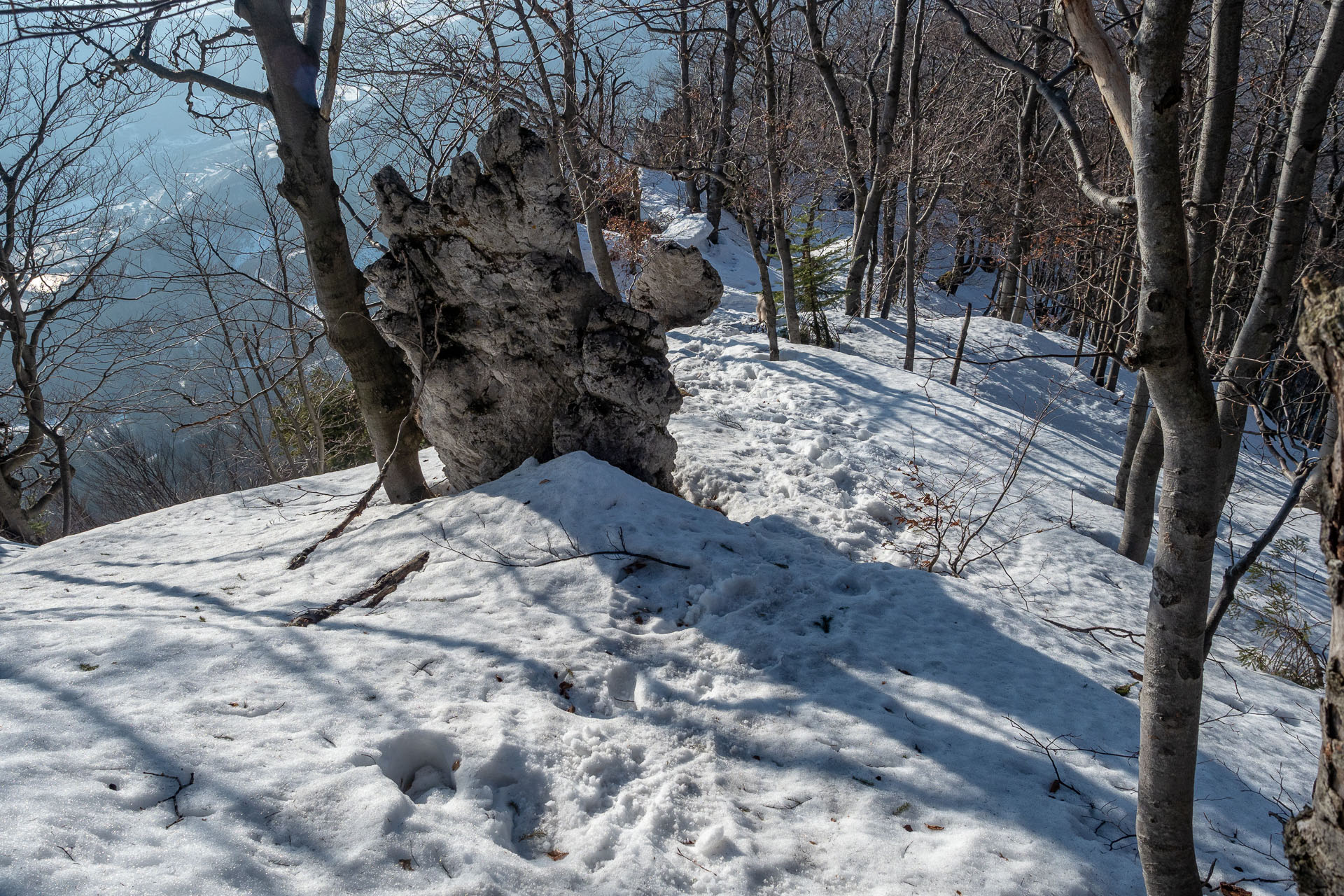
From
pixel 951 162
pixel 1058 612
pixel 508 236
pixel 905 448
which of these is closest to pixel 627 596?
pixel 508 236

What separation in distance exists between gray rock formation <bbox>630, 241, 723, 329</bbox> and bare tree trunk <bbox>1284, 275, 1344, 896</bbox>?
7.06m

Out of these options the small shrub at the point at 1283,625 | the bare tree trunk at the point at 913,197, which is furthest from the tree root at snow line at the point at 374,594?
the bare tree trunk at the point at 913,197

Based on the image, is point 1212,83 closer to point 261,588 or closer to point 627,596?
point 627,596

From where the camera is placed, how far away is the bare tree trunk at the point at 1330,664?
1117 mm

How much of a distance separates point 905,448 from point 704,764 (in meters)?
5.36

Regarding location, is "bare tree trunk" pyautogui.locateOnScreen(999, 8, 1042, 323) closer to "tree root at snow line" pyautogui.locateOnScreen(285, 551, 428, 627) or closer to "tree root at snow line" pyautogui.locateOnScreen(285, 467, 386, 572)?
"tree root at snow line" pyautogui.locateOnScreen(285, 467, 386, 572)

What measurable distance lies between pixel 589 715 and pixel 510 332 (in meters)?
3.39

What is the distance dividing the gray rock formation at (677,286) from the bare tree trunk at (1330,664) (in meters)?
7.06

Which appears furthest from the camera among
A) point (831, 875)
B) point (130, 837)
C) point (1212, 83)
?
point (1212, 83)

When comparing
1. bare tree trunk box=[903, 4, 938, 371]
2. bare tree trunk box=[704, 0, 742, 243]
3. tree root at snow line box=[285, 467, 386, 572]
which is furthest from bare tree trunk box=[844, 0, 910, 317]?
tree root at snow line box=[285, 467, 386, 572]

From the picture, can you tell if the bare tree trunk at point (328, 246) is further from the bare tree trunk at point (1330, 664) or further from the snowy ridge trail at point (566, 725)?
the bare tree trunk at point (1330, 664)

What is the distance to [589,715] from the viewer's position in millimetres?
2926

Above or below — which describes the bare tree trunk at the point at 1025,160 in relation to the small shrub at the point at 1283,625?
above

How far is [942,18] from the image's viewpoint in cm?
1692
